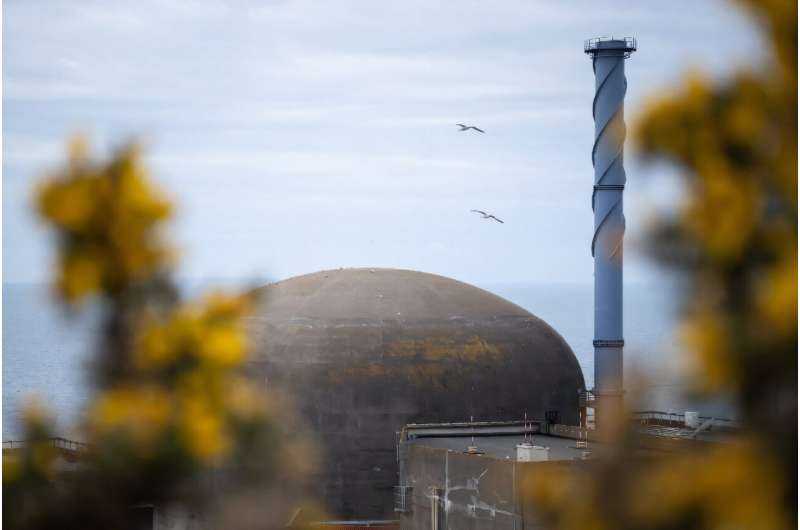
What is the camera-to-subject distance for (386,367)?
33.1 m

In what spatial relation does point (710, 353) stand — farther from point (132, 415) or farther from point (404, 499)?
point (404, 499)

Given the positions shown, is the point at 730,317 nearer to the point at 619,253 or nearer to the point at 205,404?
the point at 205,404

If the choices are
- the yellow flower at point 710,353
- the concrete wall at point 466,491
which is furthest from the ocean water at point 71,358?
the concrete wall at point 466,491

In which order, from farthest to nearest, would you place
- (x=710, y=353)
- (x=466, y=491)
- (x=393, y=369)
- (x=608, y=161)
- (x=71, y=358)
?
(x=608, y=161)
(x=393, y=369)
(x=466, y=491)
(x=71, y=358)
(x=710, y=353)

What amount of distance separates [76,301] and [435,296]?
30616mm

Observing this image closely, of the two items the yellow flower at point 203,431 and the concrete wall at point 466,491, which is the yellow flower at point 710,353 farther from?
the concrete wall at point 466,491

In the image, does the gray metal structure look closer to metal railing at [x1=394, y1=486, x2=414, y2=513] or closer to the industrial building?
the industrial building

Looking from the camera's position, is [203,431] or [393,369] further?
[393,369]

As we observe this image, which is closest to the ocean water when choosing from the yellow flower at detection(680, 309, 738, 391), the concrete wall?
the yellow flower at detection(680, 309, 738, 391)

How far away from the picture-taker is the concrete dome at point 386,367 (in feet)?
106

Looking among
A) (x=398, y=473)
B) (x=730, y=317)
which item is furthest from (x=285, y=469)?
(x=398, y=473)

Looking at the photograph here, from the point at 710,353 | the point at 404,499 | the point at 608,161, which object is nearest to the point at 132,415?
the point at 710,353

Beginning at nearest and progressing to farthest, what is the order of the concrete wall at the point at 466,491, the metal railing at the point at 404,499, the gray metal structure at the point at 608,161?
the concrete wall at the point at 466,491 → the metal railing at the point at 404,499 → the gray metal structure at the point at 608,161

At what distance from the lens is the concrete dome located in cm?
3238
